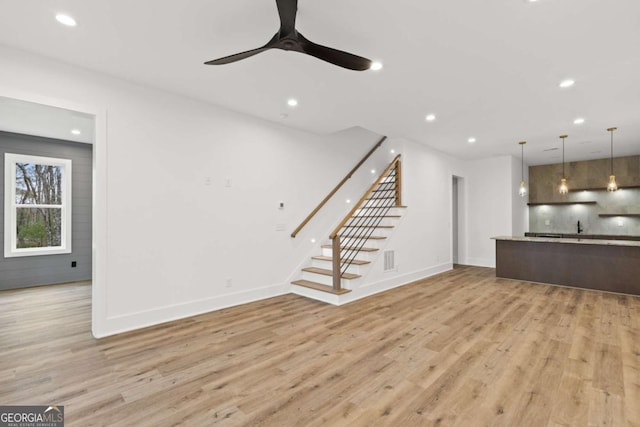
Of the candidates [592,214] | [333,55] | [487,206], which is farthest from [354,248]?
[592,214]

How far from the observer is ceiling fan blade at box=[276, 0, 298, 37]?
1888 millimetres

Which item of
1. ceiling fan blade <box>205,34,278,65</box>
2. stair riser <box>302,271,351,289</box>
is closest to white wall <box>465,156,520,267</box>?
stair riser <box>302,271,351,289</box>

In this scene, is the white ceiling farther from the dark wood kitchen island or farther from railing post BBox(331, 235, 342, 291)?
the dark wood kitchen island

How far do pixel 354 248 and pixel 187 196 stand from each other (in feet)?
9.22

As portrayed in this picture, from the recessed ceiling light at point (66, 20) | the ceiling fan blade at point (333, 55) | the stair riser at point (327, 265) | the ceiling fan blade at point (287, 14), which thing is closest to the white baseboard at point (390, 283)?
the stair riser at point (327, 265)

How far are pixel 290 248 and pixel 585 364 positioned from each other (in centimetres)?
384

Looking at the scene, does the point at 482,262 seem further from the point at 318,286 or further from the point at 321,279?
the point at 318,286

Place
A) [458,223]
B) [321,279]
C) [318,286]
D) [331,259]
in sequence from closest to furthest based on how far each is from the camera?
[318,286] → [321,279] → [331,259] → [458,223]

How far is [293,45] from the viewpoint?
2.20 m

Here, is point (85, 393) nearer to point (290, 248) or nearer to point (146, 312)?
point (146, 312)

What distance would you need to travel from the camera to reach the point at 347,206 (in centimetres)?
620

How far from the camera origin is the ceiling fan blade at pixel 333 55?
2.20 meters

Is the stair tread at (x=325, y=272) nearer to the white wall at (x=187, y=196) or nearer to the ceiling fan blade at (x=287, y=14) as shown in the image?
the white wall at (x=187, y=196)

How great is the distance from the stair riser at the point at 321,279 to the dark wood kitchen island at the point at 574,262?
12.4ft
